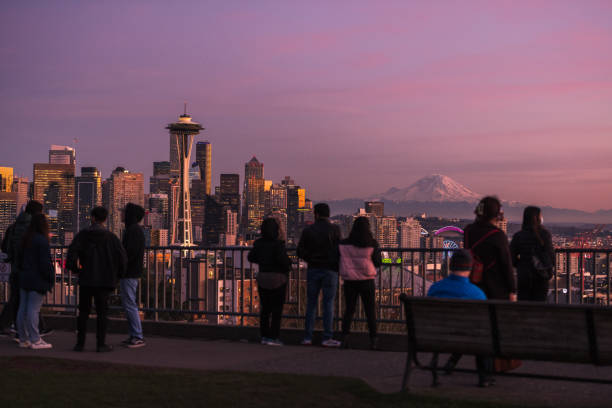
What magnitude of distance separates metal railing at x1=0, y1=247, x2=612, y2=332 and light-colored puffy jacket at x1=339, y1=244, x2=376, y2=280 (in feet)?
2.07

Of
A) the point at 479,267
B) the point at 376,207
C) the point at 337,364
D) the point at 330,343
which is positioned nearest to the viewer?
the point at 479,267

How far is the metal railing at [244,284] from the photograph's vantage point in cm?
1136

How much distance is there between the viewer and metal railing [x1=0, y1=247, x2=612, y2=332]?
11.4 m

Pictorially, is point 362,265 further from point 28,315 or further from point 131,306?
point 28,315

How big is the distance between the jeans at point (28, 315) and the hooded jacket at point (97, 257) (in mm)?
670

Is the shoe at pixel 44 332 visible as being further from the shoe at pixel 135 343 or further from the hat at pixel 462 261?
the hat at pixel 462 261

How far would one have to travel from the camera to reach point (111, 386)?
8.41m

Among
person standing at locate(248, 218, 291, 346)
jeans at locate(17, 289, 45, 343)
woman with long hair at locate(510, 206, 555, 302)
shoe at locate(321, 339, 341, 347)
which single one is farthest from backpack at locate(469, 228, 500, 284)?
jeans at locate(17, 289, 45, 343)

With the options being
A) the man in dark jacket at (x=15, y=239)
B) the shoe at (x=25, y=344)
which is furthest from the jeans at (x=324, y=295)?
the man in dark jacket at (x=15, y=239)

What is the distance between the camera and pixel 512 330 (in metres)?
7.46

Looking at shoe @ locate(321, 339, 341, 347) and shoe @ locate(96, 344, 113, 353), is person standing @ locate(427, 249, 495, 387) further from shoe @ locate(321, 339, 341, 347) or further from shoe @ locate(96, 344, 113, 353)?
shoe @ locate(96, 344, 113, 353)

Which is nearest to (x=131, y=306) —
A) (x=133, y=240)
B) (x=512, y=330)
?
(x=133, y=240)

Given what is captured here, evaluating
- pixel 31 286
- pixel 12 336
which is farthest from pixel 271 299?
pixel 12 336

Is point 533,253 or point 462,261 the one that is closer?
point 462,261
